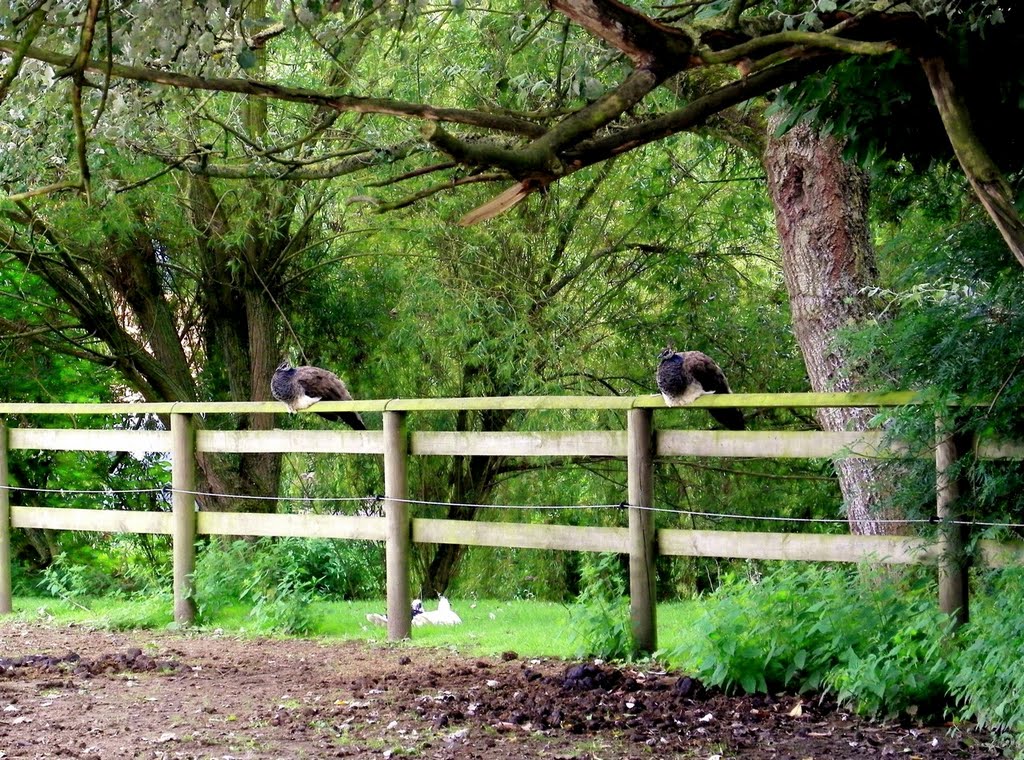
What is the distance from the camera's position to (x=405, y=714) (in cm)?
539

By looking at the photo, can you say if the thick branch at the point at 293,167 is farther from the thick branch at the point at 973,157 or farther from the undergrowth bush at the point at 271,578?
the thick branch at the point at 973,157

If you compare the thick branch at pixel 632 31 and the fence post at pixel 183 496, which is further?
the fence post at pixel 183 496

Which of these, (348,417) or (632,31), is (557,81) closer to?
(632,31)

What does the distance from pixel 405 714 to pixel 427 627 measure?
2824 millimetres

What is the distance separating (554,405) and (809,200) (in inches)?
92.3

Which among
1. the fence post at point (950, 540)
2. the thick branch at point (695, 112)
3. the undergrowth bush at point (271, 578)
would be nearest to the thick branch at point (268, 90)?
the thick branch at point (695, 112)

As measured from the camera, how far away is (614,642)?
6.53m

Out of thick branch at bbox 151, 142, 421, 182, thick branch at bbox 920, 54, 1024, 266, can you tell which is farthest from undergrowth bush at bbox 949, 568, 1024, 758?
thick branch at bbox 151, 142, 421, 182

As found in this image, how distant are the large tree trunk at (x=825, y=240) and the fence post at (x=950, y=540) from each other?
2.14 m

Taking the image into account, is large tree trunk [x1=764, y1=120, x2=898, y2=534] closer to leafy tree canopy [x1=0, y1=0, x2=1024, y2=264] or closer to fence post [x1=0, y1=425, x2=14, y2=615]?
leafy tree canopy [x1=0, y1=0, x2=1024, y2=264]

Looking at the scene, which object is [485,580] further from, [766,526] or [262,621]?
[262,621]

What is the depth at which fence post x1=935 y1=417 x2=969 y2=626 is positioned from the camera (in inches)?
215

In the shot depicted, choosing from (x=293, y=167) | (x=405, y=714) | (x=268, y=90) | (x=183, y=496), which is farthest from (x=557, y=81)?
(x=183, y=496)

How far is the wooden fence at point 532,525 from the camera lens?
5.64 metres
